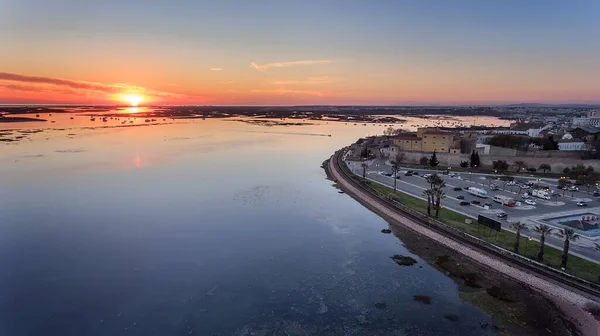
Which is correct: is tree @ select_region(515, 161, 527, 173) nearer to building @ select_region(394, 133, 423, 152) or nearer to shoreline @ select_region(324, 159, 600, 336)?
building @ select_region(394, 133, 423, 152)

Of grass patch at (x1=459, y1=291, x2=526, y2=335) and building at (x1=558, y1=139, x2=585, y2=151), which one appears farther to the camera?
building at (x1=558, y1=139, x2=585, y2=151)

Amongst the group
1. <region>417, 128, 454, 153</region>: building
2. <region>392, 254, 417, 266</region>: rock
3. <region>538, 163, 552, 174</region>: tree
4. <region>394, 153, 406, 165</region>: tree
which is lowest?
<region>392, 254, 417, 266</region>: rock

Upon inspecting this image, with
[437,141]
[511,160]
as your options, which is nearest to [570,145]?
[511,160]

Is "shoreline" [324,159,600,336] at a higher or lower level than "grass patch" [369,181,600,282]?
lower

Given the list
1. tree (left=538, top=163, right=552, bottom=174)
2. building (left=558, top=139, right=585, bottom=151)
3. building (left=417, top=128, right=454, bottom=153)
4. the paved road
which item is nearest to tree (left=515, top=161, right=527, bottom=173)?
tree (left=538, top=163, right=552, bottom=174)

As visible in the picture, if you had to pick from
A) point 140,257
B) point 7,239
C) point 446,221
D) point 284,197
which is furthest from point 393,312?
point 7,239

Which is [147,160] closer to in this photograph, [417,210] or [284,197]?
[284,197]

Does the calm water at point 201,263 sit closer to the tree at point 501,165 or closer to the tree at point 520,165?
the tree at point 501,165

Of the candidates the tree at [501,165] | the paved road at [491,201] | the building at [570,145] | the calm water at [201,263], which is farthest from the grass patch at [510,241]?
the building at [570,145]
